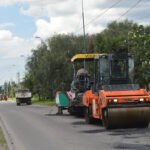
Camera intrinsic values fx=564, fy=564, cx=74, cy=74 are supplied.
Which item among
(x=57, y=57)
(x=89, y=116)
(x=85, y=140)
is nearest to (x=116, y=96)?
(x=89, y=116)

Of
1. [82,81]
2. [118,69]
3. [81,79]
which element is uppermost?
[118,69]

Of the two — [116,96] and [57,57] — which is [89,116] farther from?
[57,57]

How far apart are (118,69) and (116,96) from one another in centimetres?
328

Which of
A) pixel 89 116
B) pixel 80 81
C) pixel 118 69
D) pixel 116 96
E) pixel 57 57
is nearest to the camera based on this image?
pixel 116 96

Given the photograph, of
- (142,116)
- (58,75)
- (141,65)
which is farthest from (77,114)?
(58,75)

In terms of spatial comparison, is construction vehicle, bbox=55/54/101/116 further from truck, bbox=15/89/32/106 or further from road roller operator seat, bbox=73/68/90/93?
truck, bbox=15/89/32/106

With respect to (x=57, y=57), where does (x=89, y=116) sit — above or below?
below

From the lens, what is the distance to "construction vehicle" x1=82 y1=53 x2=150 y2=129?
2166 cm

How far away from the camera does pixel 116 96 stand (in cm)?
2195

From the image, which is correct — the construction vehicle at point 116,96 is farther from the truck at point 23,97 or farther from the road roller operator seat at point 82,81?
the truck at point 23,97

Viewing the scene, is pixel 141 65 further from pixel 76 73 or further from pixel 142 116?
pixel 142 116

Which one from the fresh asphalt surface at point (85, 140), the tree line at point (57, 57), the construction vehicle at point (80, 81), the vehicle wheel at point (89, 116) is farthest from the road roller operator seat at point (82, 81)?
the tree line at point (57, 57)

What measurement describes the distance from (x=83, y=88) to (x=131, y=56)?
562cm

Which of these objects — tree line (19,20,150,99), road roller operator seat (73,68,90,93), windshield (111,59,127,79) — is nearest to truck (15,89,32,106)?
tree line (19,20,150,99)
